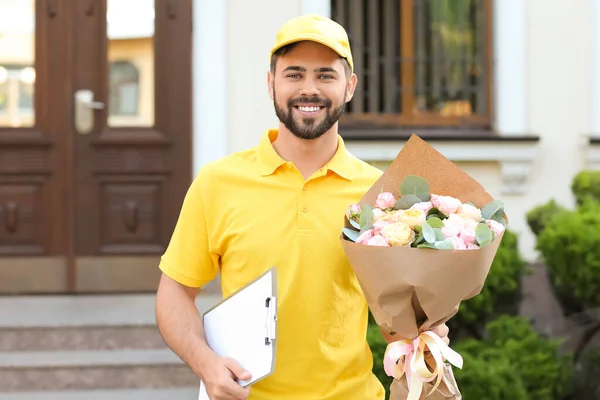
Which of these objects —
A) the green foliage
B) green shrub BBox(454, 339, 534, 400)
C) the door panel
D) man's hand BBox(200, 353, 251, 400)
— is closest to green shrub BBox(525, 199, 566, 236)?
the green foliage

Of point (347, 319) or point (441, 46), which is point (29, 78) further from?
point (347, 319)

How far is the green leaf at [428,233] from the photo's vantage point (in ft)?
6.01

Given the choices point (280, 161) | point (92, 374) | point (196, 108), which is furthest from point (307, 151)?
point (196, 108)

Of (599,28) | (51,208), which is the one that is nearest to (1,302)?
(51,208)

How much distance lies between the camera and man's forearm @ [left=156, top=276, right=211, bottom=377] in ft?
6.55

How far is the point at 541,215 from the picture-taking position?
16.4ft

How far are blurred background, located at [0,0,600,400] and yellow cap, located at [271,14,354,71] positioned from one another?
12.4 feet

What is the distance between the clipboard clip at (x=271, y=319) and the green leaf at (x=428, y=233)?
30cm

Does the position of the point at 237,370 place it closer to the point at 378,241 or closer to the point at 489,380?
the point at 378,241

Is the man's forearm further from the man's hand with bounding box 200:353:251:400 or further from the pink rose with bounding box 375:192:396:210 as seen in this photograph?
the pink rose with bounding box 375:192:396:210

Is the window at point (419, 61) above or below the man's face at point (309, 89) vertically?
above

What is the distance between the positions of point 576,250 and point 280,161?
8.29 feet

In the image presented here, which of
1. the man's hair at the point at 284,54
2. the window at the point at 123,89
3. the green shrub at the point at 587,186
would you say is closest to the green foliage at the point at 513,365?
the green shrub at the point at 587,186

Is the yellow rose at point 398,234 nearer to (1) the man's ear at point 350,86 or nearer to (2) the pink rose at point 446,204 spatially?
(2) the pink rose at point 446,204
